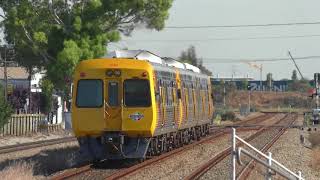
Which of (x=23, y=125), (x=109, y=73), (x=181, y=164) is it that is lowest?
(x=181, y=164)

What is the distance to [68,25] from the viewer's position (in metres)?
44.6

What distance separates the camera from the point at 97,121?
68.2 feet

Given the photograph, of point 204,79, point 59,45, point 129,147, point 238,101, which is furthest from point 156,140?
point 238,101

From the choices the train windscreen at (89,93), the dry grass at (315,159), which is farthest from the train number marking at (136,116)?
the dry grass at (315,159)

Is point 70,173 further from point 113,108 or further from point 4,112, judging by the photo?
point 4,112

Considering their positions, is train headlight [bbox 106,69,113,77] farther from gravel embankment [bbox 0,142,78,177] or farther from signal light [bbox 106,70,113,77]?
gravel embankment [bbox 0,142,78,177]

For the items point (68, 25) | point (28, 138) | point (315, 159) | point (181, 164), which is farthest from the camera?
point (68, 25)

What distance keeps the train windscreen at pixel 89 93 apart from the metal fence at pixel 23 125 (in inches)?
660

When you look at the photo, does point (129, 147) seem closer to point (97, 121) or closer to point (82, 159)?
point (97, 121)

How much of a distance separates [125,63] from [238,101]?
135337 millimetres

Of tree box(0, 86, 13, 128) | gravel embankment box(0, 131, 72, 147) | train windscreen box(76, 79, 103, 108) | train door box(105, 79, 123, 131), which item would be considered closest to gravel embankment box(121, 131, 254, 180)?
train door box(105, 79, 123, 131)

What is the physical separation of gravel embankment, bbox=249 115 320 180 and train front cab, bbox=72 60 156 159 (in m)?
3.51

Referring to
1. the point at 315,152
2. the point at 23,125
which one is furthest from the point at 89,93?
the point at 23,125

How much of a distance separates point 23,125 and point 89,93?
1892cm
